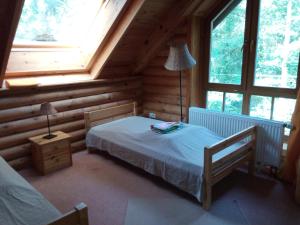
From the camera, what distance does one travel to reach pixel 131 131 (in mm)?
3227

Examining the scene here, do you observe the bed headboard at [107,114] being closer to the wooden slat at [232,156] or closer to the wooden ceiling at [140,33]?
the wooden ceiling at [140,33]

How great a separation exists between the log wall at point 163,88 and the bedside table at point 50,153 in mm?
1769

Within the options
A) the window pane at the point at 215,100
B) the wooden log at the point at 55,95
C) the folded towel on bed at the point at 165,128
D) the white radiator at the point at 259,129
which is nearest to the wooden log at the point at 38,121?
the wooden log at the point at 55,95

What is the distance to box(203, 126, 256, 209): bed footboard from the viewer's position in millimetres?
2264

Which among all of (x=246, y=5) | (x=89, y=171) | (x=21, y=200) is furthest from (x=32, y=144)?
(x=246, y=5)

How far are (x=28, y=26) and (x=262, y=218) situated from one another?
11.2 feet

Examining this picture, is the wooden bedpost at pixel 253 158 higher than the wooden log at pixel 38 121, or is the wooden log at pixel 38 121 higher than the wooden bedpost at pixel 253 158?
the wooden log at pixel 38 121

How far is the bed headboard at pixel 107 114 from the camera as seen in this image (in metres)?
3.70

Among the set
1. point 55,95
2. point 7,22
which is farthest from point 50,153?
point 7,22

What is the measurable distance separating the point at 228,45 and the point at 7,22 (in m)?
2.72

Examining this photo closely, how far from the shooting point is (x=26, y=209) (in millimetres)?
1544

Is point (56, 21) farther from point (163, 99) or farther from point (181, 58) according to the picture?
point (163, 99)

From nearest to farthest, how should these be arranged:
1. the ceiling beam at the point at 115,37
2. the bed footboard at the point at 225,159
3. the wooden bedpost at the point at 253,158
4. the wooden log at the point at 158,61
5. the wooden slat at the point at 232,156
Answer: the bed footboard at the point at 225,159 < the wooden slat at the point at 232,156 < the wooden bedpost at the point at 253,158 < the ceiling beam at the point at 115,37 < the wooden log at the point at 158,61

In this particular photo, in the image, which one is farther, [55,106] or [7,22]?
[55,106]
